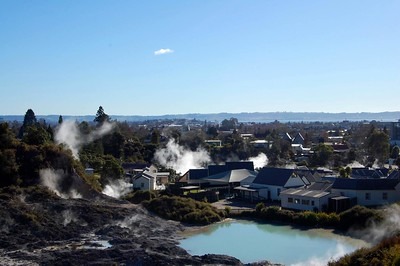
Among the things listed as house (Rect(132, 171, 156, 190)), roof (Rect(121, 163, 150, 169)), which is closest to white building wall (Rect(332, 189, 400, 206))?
house (Rect(132, 171, 156, 190))

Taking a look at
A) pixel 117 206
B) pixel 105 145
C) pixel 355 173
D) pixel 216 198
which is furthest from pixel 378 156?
pixel 117 206

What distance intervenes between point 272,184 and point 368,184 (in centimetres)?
517

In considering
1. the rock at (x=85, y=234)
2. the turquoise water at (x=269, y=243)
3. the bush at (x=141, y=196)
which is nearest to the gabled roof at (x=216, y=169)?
the bush at (x=141, y=196)

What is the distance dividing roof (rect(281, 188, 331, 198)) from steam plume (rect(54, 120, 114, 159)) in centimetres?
1954

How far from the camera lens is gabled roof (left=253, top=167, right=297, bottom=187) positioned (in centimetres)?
2777

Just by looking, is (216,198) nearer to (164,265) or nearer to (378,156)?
(164,265)

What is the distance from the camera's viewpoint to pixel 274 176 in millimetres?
28500

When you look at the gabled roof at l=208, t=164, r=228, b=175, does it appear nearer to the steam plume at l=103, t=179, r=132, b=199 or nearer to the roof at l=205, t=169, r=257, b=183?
the roof at l=205, t=169, r=257, b=183

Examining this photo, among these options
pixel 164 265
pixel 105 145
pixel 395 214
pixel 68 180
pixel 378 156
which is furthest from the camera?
pixel 105 145

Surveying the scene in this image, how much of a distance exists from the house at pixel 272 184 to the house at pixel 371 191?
2815 millimetres

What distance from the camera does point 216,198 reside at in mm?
28531

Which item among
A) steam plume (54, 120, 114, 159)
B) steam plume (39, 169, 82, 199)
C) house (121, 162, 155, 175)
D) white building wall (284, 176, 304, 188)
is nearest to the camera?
steam plume (39, 169, 82, 199)

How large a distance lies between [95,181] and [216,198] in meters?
6.52

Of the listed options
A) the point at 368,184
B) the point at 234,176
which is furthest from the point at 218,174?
the point at 368,184
